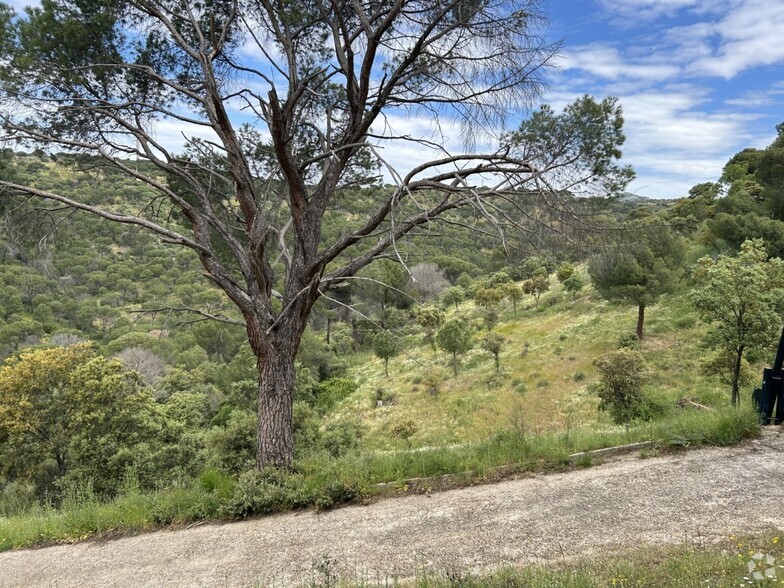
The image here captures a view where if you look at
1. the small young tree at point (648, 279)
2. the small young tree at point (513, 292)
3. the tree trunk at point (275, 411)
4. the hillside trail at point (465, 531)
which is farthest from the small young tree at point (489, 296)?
the tree trunk at point (275, 411)

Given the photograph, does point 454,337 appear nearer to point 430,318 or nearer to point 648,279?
point 430,318

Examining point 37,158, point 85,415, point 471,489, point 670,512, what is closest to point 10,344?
point 85,415

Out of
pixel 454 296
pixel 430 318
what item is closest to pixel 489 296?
pixel 430 318

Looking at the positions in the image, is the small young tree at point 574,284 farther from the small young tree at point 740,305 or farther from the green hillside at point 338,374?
the small young tree at point 740,305

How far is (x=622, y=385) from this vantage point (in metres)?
12.3

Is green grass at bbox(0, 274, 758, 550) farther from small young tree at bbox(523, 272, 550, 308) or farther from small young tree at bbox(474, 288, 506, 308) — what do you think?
small young tree at bbox(474, 288, 506, 308)

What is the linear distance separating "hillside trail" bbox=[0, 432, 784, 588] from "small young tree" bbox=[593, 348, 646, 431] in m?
7.70

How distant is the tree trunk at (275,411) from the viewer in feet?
16.7

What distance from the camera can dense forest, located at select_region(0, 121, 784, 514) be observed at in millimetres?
5574

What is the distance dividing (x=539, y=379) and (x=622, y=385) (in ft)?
27.5

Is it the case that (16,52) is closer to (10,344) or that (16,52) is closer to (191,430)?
(191,430)

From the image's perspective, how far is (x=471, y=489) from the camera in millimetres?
4566

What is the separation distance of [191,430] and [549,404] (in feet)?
44.8

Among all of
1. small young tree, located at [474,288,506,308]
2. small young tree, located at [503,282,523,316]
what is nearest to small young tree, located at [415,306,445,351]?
small young tree, located at [474,288,506,308]
